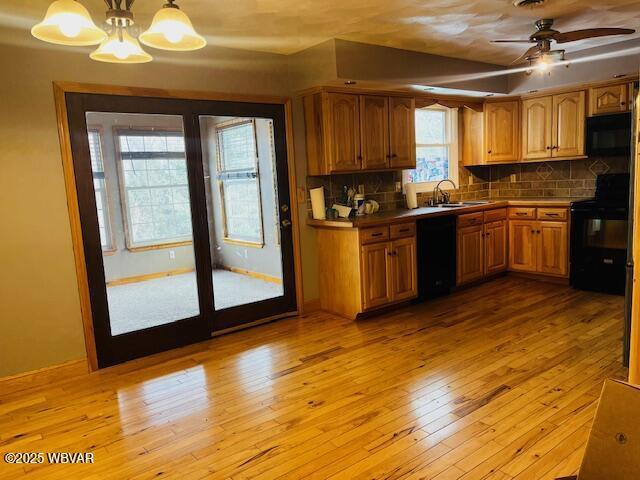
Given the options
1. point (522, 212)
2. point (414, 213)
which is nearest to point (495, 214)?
point (522, 212)

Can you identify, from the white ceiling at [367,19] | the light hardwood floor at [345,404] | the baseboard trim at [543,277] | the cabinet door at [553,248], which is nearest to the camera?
the light hardwood floor at [345,404]

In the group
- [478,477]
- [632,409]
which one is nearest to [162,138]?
[478,477]

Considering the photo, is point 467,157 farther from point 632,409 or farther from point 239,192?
point 632,409

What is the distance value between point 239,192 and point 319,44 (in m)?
1.44

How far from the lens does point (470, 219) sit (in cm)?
511

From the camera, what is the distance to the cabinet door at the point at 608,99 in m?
4.76

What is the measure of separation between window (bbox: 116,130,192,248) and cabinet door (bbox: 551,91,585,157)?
398 cm

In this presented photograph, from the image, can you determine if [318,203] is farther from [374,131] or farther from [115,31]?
[115,31]

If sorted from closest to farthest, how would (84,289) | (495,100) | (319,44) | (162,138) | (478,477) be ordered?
(478,477) → (84,289) → (162,138) → (319,44) → (495,100)

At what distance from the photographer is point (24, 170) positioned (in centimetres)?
314

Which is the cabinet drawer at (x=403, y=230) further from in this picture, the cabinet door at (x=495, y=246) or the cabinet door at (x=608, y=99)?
the cabinet door at (x=608, y=99)

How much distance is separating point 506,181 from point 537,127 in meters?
0.88

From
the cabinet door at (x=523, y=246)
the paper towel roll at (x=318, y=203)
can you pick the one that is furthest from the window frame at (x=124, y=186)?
the cabinet door at (x=523, y=246)

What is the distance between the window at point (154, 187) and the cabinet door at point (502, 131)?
12.0 feet
